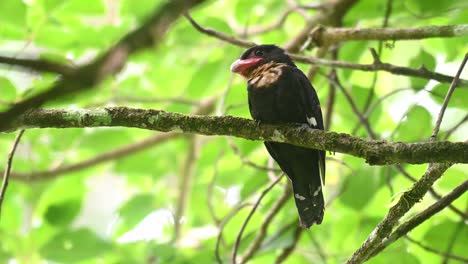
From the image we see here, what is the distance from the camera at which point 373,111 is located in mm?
3525

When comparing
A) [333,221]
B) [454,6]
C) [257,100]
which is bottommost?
[333,221]

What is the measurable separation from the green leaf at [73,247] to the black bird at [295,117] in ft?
3.65

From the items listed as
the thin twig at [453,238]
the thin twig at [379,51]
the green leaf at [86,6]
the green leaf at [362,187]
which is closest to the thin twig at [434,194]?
the thin twig at [453,238]

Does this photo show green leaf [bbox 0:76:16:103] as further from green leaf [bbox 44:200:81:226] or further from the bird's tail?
the bird's tail

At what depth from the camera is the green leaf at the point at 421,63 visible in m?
3.19

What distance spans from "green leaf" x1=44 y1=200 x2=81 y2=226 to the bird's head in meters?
1.17

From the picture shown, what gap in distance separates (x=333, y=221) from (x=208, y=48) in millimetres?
1843

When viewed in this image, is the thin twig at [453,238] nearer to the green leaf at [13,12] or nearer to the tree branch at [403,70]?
the tree branch at [403,70]

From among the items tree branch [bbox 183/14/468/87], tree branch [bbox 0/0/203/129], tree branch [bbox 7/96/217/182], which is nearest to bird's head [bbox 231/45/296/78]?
tree branch [bbox 183/14/468/87]

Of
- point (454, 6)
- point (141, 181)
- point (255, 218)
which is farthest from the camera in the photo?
point (141, 181)

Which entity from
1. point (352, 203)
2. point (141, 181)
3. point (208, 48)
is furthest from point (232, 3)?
point (352, 203)

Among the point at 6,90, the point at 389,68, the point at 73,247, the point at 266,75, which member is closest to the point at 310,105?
the point at 266,75

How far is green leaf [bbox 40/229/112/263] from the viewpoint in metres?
3.34

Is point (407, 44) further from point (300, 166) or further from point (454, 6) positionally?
point (300, 166)
